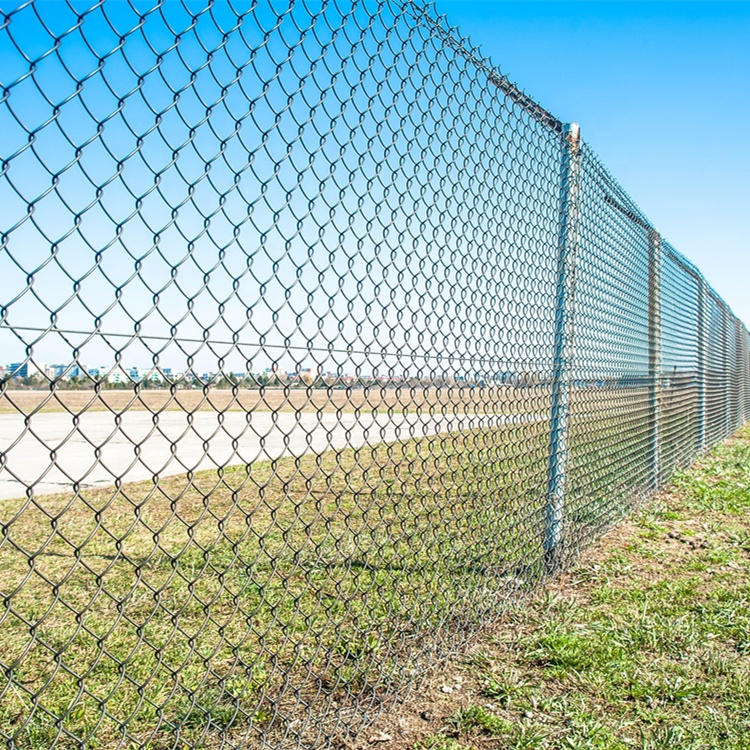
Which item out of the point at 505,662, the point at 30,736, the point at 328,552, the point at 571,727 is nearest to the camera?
the point at 30,736

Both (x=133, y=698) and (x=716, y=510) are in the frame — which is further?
(x=716, y=510)

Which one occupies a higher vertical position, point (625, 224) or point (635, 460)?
point (625, 224)

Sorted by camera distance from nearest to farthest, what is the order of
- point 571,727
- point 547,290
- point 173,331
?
point 173,331 → point 571,727 → point 547,290

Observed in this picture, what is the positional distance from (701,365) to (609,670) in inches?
332

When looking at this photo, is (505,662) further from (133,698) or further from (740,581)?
(740,581)

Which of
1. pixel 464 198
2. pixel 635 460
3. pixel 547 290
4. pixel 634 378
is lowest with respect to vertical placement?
pixel 635 460

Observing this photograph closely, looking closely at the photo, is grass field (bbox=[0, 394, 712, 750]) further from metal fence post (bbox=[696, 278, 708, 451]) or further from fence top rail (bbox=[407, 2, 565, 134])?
metal fence post (bbox=[696, 278, 708, 451])

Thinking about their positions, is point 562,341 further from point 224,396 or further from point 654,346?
point 654,346

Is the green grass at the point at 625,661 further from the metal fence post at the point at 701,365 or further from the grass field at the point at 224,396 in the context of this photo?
the metal fence post at the point at 701,365

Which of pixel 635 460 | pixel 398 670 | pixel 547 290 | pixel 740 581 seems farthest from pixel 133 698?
pixel 635 460

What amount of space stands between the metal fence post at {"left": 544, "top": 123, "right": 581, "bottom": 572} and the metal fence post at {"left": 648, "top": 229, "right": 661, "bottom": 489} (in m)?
3.16

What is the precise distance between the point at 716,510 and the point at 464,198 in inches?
175

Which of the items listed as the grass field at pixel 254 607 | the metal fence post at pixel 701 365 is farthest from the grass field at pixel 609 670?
the metal fence post at pixel 701 365

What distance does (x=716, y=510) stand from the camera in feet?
21.0
